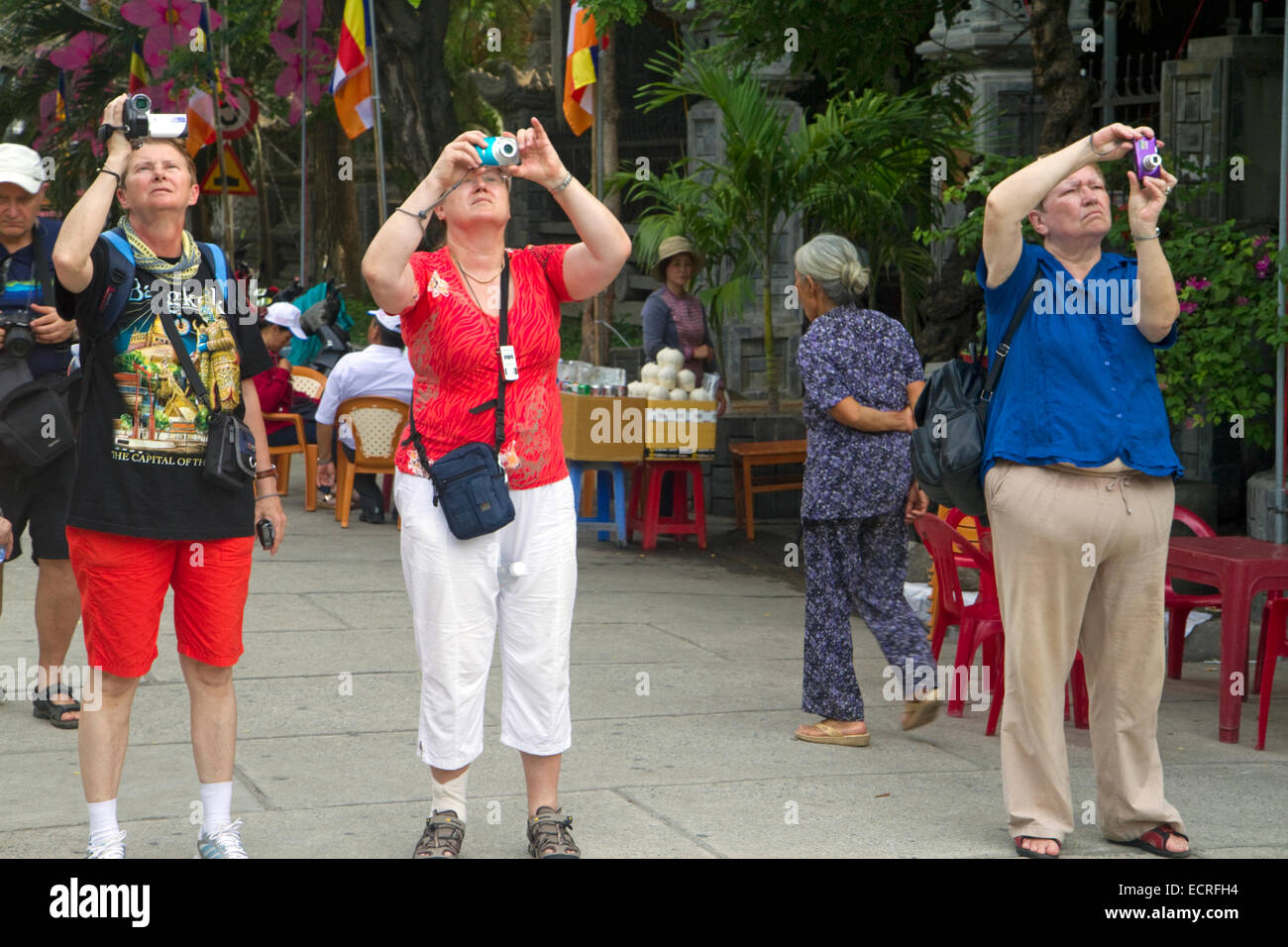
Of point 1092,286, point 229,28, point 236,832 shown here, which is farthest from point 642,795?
point 229,28

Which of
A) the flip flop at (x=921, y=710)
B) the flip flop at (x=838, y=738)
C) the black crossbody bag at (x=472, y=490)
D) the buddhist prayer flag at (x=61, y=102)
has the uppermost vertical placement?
the buddhist prayer flag at (x=61, y=102)

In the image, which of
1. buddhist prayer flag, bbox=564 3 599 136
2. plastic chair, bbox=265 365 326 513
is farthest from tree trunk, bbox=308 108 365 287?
plastic chair, bbox=265 365 326 513

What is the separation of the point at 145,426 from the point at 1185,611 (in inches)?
179

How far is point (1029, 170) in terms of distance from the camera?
439 cm

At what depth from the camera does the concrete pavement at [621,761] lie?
15.5ft

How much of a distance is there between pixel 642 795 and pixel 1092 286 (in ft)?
6.97

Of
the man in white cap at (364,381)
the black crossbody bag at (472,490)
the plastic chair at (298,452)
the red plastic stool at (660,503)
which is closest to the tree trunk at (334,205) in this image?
the plastic chair at (298,452)

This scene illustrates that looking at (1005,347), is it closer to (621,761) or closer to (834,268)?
(834,268)

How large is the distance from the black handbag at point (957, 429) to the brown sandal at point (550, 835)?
4.98 ft

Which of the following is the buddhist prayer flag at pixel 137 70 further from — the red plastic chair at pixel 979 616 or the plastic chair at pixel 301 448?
the red plastic chair at pixel 979 616

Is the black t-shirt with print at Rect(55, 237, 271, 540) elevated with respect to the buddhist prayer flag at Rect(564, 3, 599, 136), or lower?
lower

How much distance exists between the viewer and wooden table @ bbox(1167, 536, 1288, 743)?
5805 millimetres

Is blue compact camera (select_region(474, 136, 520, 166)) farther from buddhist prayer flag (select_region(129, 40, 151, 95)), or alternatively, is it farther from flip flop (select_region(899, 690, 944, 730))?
buddhist prayer flag (select_region(129, 40, 151, 95))

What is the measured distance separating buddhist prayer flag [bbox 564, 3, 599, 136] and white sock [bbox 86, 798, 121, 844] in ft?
29.4
